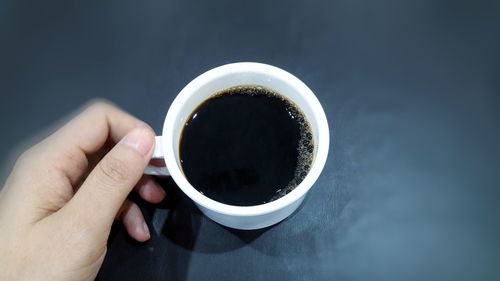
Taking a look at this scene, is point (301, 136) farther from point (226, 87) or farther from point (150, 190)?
point (150, 190)

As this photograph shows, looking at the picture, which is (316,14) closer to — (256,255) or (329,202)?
(329,202)

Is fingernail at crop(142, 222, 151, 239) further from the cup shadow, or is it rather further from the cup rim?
the cup rim

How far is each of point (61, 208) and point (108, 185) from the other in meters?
0.08

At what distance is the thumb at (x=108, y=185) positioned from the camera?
1.79ft

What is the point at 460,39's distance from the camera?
875 millimetres

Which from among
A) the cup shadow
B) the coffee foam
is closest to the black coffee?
the coffee foam

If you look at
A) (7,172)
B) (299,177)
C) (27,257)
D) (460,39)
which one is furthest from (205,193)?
(460,39)

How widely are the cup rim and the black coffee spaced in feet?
0.13

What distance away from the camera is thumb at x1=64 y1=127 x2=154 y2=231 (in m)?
0.55

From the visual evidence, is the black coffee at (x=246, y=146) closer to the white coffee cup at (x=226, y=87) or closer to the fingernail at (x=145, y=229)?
the white coffee cup at (x=226, y=87)

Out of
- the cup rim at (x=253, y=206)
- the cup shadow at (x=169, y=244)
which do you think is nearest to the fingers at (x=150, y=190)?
the cup shadow at (x=169, y=244)

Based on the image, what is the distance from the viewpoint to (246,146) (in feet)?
2.16

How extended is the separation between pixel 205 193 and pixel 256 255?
0.16 metres

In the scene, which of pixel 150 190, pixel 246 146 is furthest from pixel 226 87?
pixel 150 190
